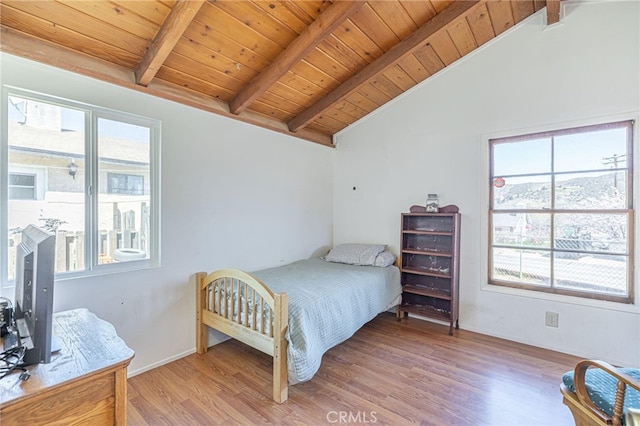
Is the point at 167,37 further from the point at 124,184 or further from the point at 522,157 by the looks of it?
the point at 522,157

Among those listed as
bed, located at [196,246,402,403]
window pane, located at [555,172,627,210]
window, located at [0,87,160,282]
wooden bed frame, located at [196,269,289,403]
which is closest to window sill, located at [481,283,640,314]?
window pane, located at [555,172,627,210]

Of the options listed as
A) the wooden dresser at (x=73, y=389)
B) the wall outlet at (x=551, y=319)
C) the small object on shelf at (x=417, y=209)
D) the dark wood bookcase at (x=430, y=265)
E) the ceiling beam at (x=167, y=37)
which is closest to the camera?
the wooden dresser at (x=73, y=389)

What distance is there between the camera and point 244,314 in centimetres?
222

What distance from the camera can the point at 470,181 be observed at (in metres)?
3.10

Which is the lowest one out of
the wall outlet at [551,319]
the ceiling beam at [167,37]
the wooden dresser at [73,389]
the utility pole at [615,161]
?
the wall outlet at [551,319]

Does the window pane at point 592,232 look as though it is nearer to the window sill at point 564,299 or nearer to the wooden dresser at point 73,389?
the window sill at point 564,299

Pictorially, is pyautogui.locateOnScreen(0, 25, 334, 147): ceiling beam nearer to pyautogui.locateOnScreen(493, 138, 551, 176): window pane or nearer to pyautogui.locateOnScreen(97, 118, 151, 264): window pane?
pyautogui.locateOnScreen(97, 118, 151, 264): window pane

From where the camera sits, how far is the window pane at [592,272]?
243cm

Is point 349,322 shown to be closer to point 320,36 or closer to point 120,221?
point 120,221

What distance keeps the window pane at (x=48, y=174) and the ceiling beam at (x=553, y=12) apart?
3.95 meters

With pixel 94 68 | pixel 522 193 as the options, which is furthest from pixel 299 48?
pixel 522 193

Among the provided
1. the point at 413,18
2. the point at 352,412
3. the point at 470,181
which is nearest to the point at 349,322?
the point at 352,412

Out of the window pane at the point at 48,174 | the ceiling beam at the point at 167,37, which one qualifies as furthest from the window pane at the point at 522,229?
the window pane at the point at 48,174

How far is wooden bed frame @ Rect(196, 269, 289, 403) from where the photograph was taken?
76.7 inches
